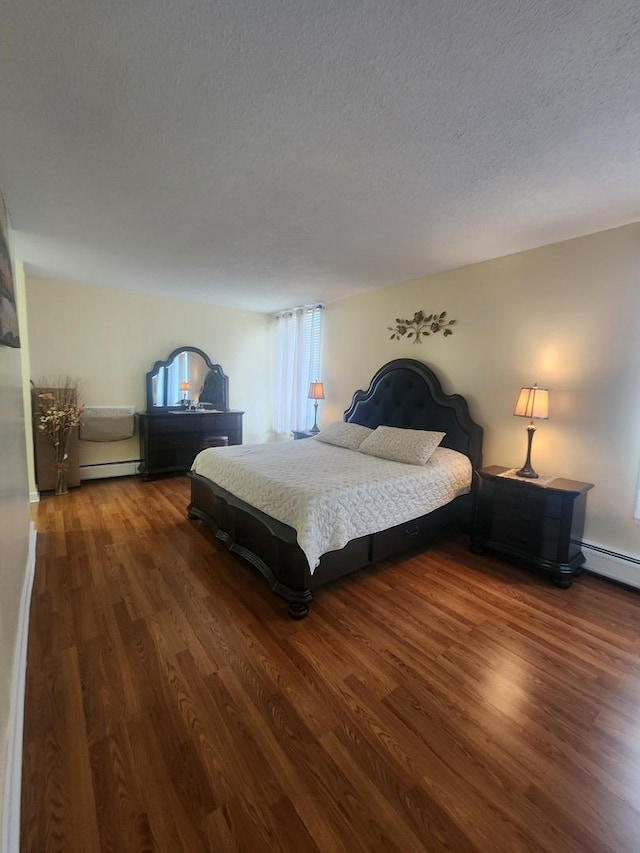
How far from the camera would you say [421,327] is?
361cm

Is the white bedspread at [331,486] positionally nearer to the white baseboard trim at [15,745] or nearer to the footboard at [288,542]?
the footboard at [288,542]

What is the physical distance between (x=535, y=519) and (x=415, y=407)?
145 cm

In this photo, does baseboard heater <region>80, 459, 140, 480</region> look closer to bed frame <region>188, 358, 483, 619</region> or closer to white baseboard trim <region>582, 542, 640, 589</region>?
bed frame <region>188, 358, 483, 619</region>

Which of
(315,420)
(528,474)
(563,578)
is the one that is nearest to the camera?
(563,578)

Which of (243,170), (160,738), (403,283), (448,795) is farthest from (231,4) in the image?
(403,283)

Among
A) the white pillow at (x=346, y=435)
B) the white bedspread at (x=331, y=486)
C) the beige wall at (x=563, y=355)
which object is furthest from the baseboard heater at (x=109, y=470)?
the beige wall at (x=563, y=355)

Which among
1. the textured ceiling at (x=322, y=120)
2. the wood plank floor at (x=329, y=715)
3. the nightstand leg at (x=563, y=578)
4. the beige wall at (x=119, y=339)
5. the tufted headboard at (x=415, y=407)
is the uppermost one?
the textured ceiling at (x=322, y=120)

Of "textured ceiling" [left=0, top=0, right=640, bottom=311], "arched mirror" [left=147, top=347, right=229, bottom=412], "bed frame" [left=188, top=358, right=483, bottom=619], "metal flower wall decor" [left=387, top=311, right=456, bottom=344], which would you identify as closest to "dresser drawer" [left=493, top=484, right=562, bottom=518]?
"bed frame" [left=188, top=358, right=483, bottom=619]

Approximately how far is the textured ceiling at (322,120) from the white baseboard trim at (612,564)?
7.15 feet

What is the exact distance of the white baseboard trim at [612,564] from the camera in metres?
2.40

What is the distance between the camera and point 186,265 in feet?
10.9

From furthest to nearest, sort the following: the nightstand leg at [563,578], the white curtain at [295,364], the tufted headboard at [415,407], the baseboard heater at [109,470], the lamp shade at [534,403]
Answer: the white curtain at [295,364] < the baseboard heater at [109,470] < the tufted headboard at [415,407] < the lamp shade at [534,403] < the nightstand leg at [563,578]

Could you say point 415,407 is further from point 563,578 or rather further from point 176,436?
point 176,436

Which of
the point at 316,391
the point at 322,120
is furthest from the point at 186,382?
the point at 322,120
